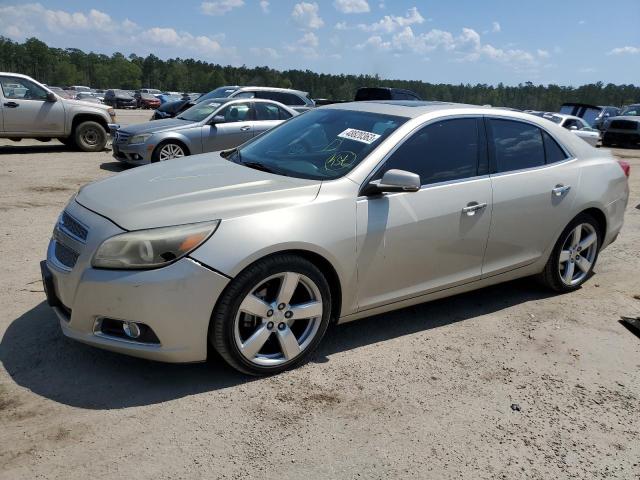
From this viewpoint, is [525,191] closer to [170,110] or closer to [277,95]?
[277,95]

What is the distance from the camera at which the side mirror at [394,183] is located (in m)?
3.41

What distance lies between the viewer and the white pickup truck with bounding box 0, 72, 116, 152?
12008 mm

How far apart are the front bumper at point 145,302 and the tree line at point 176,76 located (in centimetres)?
8779

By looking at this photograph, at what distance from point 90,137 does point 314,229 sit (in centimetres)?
1160

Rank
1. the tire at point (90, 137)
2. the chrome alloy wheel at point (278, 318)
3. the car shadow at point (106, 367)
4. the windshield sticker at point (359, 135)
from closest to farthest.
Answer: the car shadow at point (106, 367) → the chrome alloy wheel at point (278, 318) → the windshield sticker at point (359, 135) → the tire at point (90, 137)

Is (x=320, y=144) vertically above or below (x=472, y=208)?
above

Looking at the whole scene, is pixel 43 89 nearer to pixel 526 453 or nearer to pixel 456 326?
pixel 456 326

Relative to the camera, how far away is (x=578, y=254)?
192 inches

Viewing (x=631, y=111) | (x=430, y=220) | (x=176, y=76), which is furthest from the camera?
(x=176, y=76)

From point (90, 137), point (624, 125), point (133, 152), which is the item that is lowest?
point (90, 137)

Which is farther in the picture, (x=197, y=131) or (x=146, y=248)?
(x=197, y=131)

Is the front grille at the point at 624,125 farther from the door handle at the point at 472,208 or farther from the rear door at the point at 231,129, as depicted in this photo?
the door handle at the point at 472,208

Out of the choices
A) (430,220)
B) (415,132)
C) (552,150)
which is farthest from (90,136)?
(430,220)

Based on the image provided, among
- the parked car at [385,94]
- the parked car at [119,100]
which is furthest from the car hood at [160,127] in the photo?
the parked car at [119,100]
